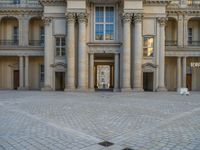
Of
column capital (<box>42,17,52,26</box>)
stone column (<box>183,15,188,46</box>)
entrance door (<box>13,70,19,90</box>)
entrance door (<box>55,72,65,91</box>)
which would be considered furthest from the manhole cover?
entrance door (<box>13,70,19,90</box>)

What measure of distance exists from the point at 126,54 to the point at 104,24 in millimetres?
5749

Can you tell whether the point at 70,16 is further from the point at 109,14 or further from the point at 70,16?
the point at 109,14

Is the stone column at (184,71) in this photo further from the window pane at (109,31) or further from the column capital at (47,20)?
the column capital at (47,20)

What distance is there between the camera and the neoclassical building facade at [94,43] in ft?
89.8

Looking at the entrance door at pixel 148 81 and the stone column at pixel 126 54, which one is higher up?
the stone column at pixel 126 54

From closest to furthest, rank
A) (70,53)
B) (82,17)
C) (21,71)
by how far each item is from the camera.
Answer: (82,17) < (70,53) < (21,71)

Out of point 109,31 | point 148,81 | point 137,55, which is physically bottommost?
point 148,81

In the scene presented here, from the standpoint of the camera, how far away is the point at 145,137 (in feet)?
21.9

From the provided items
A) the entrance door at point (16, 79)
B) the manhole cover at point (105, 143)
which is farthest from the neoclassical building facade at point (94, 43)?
the manhole cover at point (105, 143)

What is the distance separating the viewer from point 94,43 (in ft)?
94.2

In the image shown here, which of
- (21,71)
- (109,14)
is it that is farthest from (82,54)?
(21,71)

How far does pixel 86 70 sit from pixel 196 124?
20532mm

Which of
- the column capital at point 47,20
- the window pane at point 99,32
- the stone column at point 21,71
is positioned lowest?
the stone column at point 21,71

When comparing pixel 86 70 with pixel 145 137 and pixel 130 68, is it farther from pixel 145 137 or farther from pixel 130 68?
pixel 145 137
